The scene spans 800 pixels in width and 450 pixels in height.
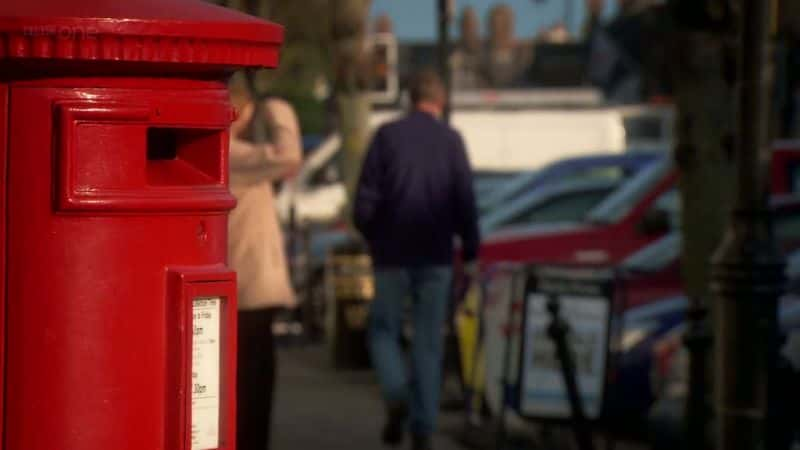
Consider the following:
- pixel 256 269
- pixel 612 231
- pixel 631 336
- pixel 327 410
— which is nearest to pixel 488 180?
pixel 612 231

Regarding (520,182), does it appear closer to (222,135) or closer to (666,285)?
(666,285)

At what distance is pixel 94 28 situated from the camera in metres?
3.14

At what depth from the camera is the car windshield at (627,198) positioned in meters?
14.0

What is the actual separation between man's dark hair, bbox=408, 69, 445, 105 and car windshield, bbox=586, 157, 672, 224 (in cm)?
466

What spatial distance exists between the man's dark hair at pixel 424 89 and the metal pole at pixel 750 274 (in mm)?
2371

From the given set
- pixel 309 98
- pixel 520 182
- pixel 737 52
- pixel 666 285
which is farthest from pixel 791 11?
pixel 309 98

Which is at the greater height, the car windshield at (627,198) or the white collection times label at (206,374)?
the white collection times label at (206,374)

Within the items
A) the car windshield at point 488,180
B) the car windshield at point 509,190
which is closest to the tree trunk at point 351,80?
the car windshield at point 509,190

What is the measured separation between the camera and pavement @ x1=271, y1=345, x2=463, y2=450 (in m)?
9.82

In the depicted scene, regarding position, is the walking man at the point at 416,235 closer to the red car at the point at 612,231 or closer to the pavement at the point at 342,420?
the pavement at the point at 342,420

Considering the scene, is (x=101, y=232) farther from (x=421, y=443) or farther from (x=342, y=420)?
(x=342, y=420)

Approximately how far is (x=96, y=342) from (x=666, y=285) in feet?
29.4

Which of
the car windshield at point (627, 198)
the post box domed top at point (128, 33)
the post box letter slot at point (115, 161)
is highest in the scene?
the post box domed top at point (128, 33)

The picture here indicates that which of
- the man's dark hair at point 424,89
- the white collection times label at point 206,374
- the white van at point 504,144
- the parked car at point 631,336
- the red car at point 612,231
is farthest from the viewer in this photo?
the white van at point 504,144
